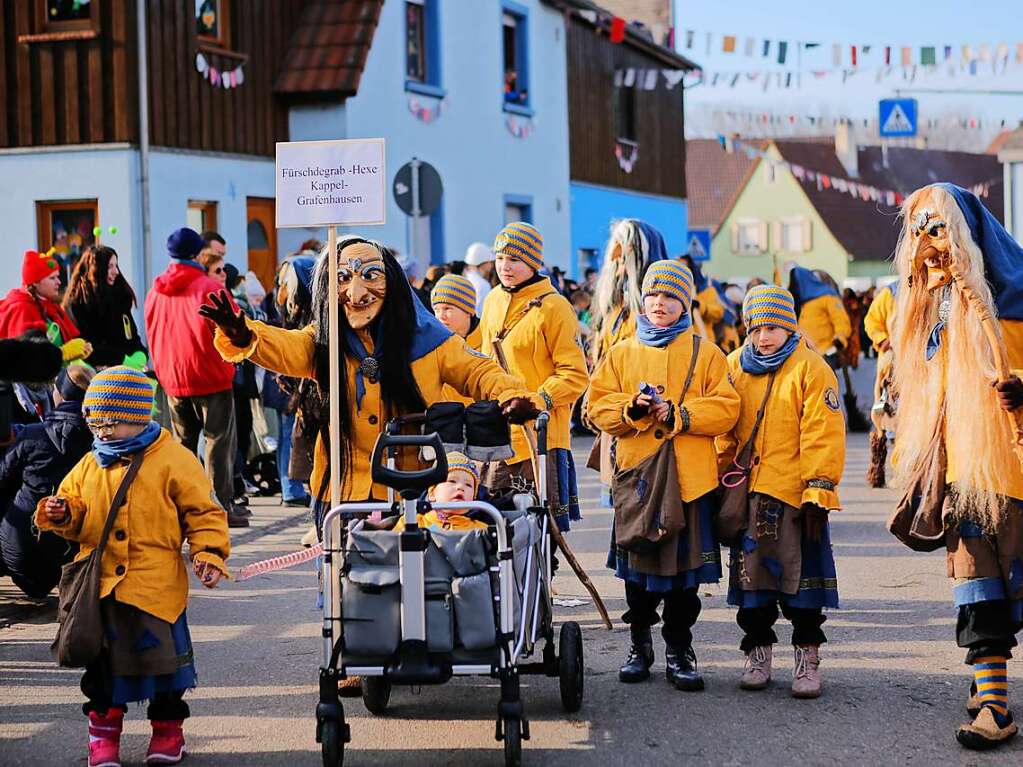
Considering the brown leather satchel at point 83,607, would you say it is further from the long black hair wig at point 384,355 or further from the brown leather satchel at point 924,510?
the brown leather satchel at point 924,510

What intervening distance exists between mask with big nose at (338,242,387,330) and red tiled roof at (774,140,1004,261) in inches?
2150

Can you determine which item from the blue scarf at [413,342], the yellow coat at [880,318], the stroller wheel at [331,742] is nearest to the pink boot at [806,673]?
the blue scarf at [413,342]

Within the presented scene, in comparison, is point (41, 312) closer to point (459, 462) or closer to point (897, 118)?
point (459, 462)

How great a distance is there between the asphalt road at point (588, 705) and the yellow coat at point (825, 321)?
261 inches

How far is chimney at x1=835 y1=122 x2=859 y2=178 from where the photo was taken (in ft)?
223

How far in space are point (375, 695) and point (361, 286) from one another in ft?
5.44

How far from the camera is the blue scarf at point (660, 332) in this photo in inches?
267

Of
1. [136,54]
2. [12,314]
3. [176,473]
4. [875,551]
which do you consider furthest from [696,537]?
[136,54]

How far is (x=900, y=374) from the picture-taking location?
20.0 ft

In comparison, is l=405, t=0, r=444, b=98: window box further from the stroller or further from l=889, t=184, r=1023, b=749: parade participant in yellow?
the stroller

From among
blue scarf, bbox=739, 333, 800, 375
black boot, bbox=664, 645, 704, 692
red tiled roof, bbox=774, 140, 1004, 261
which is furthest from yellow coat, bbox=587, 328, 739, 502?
red tiled roof, bbox=774, 140, 1004, 261

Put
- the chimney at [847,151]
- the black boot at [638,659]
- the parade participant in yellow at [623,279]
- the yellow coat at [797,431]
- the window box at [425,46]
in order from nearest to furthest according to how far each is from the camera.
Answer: the yellow coat at [797,431], the black boot at [638,659], the parade participant in yellow at [623,279], the window box at [425,46], the chimney at [847,151]

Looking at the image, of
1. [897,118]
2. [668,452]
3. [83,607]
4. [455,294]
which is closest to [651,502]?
[668,452]

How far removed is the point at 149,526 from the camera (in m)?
5.61
